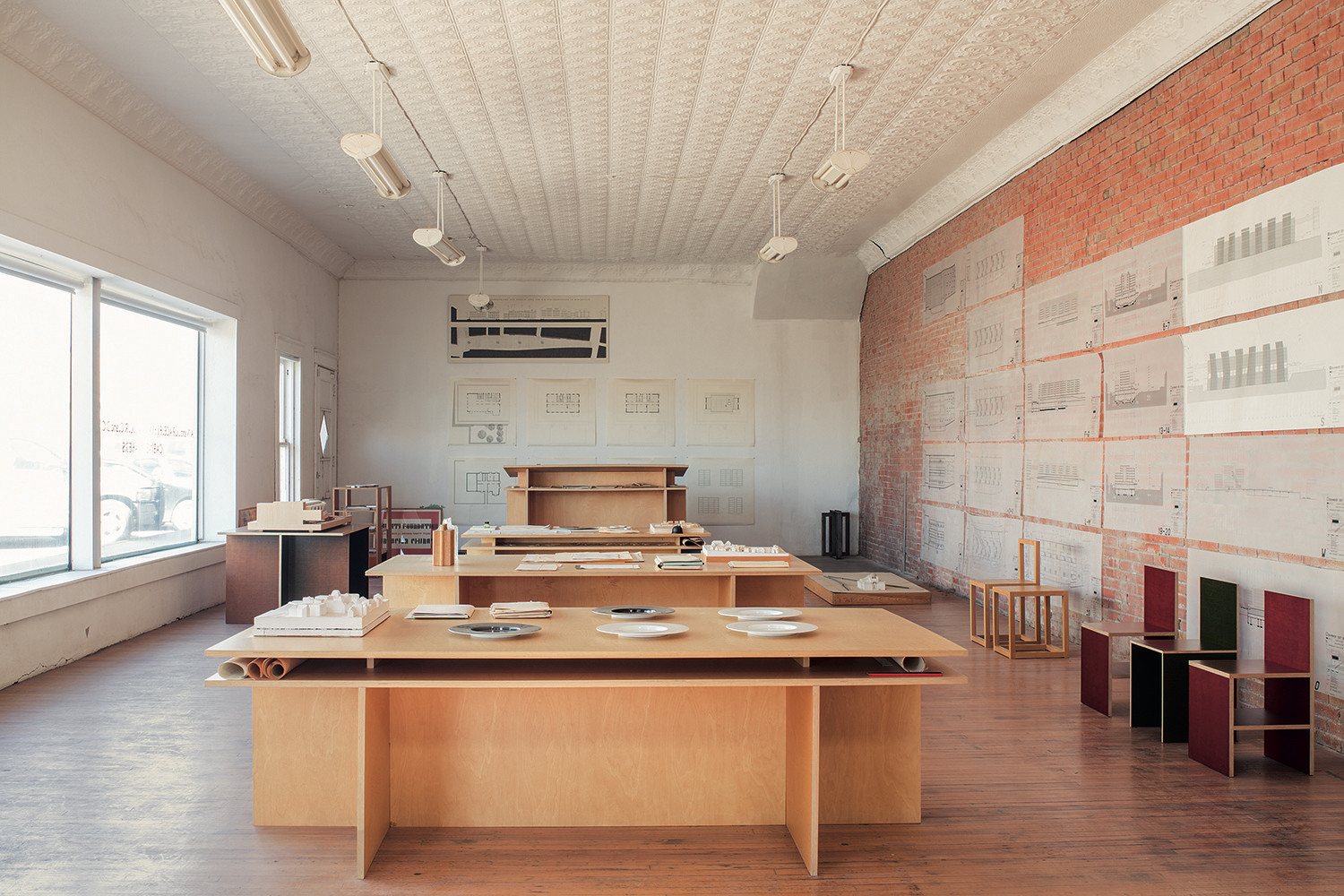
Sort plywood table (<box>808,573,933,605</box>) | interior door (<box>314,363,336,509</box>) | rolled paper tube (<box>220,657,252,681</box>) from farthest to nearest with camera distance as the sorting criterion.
Answer: 1. interior door (<box>314,363,336,509</box>)
2. plywood table (<box>808,573,933,605</box>)
3. rolled paper tube (<box>220,657,252,681</box>)

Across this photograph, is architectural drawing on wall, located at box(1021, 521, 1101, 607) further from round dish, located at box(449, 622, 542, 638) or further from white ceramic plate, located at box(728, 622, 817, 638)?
round dish, located at box(449, 622, 542, 638)

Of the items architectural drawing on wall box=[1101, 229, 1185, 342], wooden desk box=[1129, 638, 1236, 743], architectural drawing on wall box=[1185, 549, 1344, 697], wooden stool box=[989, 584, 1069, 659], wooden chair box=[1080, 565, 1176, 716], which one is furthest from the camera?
wooden stool box=[989, 584, 1069, 659]

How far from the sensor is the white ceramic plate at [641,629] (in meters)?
2.71

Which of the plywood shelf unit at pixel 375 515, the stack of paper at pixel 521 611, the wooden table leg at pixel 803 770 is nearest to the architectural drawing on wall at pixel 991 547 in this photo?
the wooden table leg at pixel 803 770

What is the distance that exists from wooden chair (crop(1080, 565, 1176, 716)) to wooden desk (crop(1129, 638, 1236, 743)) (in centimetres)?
16

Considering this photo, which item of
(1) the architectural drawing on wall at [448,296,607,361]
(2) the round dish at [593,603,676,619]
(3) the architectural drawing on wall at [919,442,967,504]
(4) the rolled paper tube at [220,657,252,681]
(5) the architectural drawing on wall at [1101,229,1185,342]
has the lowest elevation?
(4) the rolled paper tube at [220,657,252,681]

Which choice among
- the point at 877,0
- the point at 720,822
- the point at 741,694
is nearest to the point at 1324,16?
the point at 877,0

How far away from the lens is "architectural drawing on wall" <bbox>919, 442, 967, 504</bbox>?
7.92 m

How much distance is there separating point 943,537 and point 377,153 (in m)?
6.65

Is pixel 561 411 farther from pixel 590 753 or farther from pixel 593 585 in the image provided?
pixel 590 753

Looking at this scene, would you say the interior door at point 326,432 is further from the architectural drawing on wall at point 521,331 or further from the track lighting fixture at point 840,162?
the track lighting fixture at point 840,162

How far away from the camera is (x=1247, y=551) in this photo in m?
4.21

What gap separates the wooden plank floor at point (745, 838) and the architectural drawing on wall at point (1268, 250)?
7.86ft

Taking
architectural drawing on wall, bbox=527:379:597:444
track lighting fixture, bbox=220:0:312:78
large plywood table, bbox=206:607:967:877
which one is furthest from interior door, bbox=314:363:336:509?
large plywood table, bbox=206:607:967:877
